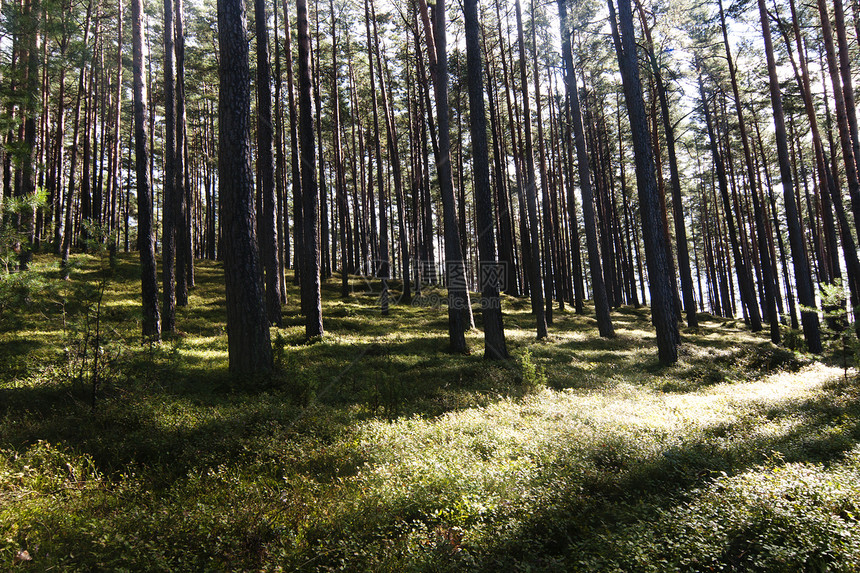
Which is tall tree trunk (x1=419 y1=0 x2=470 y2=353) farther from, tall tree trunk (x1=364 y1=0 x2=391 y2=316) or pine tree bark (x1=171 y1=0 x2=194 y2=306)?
pine tree bark (x1=171 y1=0 x2=194 y2=306)

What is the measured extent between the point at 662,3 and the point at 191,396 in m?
23.3

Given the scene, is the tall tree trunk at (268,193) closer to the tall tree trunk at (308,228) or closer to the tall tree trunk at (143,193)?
the tall tree trunk at (308,228)

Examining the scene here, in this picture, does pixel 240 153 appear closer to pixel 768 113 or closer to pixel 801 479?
pixel 801 479

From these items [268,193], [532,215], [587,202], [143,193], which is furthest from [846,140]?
[143,193]

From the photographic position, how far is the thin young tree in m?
8.09

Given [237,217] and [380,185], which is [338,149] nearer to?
[380,185]

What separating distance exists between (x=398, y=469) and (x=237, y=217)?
600cm

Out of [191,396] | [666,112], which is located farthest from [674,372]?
[666,112]

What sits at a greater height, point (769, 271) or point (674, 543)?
point (769, 271)

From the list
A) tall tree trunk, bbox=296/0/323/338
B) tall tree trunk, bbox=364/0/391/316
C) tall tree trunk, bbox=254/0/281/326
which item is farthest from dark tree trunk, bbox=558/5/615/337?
tall tree trunk, bbox=254/0/281/326

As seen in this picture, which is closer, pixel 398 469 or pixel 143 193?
pixel 398 469

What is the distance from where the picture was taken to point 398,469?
15.7 ft

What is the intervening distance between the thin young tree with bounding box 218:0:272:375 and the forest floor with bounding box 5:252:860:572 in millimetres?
683

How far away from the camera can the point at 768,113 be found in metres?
22.5
